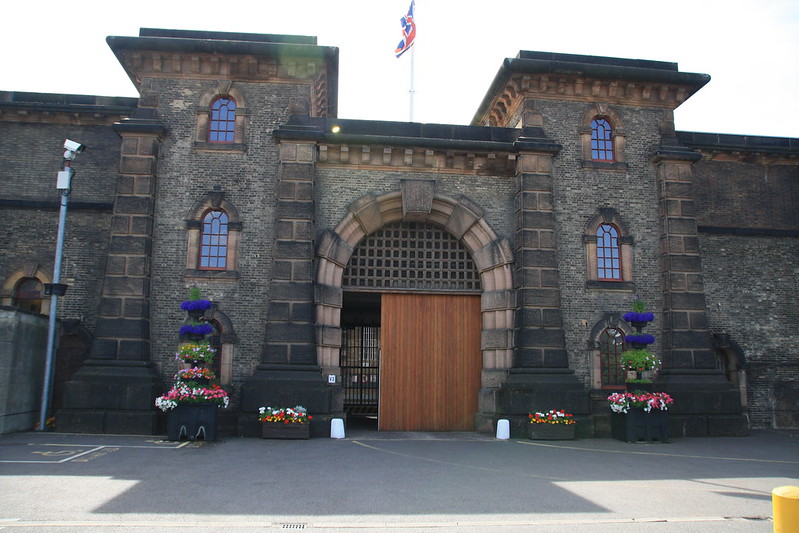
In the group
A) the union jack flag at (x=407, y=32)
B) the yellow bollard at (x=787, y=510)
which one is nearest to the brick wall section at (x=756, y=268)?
the union jack flag at (x=407, y=32)

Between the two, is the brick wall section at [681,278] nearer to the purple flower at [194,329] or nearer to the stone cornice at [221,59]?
the stone cornice at [221,59]

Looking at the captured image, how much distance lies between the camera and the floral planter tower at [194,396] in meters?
12.5

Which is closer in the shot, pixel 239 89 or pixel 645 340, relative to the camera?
pixel 645 340

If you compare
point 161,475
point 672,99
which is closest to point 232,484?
point 161,475

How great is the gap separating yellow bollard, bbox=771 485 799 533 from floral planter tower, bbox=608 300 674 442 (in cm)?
918

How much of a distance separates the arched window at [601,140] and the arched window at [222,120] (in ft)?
30.5

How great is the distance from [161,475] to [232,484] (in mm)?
1265

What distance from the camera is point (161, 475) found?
8.98 m

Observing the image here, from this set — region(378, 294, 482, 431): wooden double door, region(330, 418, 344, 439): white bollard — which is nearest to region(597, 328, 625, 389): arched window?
region(378, 294, 482, 431): wooden double door

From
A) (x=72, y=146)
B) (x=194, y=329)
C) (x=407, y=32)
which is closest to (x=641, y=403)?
(x=194, y=329)

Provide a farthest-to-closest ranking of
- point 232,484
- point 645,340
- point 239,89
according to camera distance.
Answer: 1. point 239,89
2. point 645,340
3. point 232,484

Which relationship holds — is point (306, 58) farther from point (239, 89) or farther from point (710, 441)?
point (710, 441)

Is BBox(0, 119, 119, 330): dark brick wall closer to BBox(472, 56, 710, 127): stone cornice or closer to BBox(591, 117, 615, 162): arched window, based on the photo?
BBox(472, 56, 710, 127): stone cornice

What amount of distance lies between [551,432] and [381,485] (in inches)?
254
